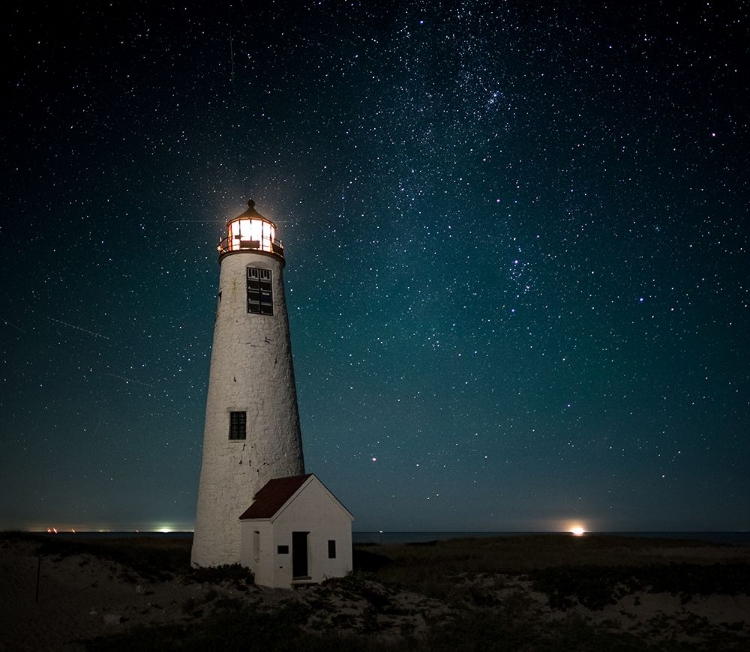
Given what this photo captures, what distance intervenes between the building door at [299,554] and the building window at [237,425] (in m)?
4.41

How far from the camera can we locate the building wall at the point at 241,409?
2208 centimetres

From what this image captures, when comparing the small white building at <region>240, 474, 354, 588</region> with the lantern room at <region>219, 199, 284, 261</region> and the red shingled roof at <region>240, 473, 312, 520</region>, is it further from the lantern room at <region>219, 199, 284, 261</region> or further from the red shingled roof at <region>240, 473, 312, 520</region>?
the lantern room at <region>219, 199, 284, 261</region>

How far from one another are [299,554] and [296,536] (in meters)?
0.67

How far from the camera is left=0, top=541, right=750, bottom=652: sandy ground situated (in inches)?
590

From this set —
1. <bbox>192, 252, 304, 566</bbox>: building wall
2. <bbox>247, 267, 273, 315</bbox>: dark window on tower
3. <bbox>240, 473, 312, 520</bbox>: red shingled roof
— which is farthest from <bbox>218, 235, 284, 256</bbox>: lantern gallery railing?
<bbox>240, 473, 312, 520</bbox>: red shingled roof

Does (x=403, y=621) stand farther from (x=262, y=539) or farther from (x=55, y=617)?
(x=55, y=617)

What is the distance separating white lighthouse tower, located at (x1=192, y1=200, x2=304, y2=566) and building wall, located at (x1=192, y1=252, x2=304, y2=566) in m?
0.04

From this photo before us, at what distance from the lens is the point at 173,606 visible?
16797mm

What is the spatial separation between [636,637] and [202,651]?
10.4 meters

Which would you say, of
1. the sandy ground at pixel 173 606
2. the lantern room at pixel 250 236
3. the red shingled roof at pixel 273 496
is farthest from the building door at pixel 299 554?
the lantern room at pixel 250 236

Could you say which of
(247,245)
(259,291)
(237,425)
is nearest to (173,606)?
(237,425)

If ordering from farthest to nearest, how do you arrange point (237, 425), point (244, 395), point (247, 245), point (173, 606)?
point (247, 245) → point (244, 395) → point (237, 425) → point (173, 606)

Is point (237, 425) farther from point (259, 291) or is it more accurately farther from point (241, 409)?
point (259, 291)

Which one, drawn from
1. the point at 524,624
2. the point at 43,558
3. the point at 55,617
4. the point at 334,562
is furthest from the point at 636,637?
the point at 43,558
